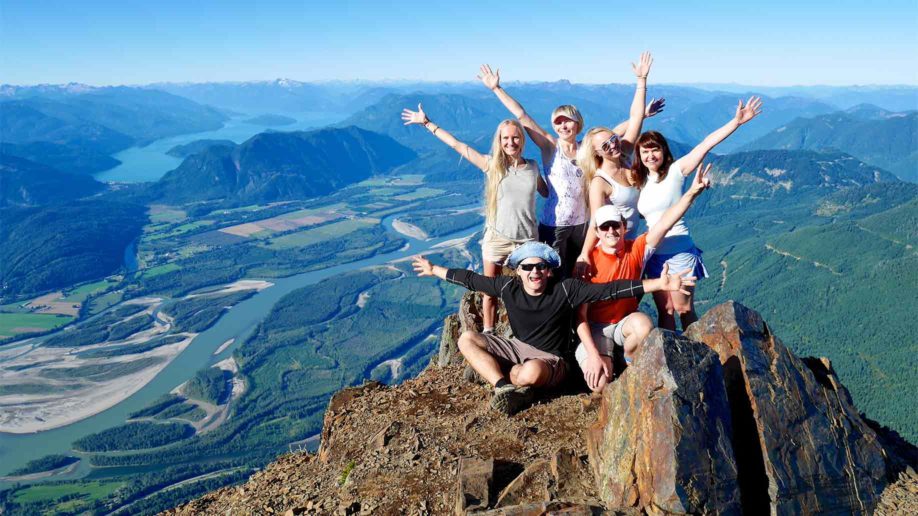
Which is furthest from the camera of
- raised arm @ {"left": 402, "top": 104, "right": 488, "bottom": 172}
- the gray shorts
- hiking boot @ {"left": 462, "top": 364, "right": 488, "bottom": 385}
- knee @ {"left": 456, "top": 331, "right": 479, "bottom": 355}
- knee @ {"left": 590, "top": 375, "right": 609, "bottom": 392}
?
hiking boot @ {"left": 462, "top": 364, "right": 488, "bottom": 385}

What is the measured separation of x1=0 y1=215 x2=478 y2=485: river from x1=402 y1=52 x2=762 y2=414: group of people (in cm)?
9054

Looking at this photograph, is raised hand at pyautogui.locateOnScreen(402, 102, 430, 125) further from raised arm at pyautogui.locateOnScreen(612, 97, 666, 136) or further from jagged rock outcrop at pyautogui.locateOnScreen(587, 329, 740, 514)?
jagged rock outcrop at pyautogui.locateOnScreen(587, 329, 740, 514)

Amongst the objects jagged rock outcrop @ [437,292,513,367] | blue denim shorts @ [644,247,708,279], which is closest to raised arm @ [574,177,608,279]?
blue denim shorts @ [644,247,708,279]

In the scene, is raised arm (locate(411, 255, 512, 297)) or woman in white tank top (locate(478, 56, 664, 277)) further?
woman in white tank top (locate(478, 56, 664, 277))

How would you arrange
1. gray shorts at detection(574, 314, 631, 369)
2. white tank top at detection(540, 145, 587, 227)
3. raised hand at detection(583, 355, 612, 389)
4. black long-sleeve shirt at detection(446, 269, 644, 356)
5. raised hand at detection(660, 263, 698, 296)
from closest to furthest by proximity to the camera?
raised hand at detection(660, 263, 698, 296) < black long-sleeve shirt at detection(446, 269, 644, 356) < raised hand at detection(583, 355, 612, 389) < gray shorts at detection(574, 314, 631, 369) < white tank top at detection(540, 145, 587, 227)

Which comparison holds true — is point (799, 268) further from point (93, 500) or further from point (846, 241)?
point (93, 500)

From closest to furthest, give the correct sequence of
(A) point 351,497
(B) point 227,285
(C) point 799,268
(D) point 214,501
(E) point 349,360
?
(A) point 351,497 → (D) point 214,501 → (E) point 349,360 → (C) point 799,268 → (B) point 227,285

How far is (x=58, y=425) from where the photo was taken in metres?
92.4

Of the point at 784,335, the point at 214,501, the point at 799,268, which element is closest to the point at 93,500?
the point at 214,501

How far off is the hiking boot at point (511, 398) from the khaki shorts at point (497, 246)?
234 cm

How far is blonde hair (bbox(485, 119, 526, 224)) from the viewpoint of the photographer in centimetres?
992

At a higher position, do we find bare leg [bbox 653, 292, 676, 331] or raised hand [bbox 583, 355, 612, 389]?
bare leg [bbox 653, 292, 676, 331]

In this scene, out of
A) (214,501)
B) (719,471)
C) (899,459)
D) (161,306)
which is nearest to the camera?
(719,471)

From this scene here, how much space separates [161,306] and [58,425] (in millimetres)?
57150
